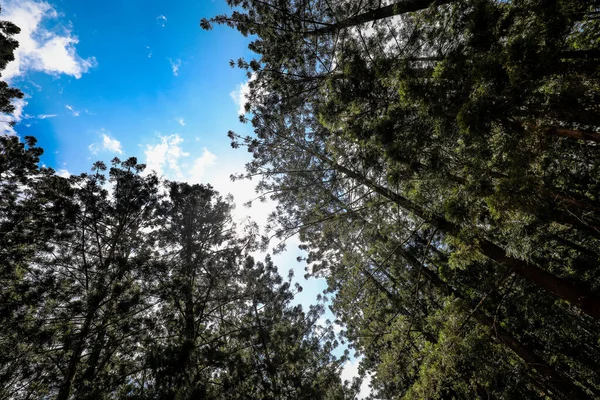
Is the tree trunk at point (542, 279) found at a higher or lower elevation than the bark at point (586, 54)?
lower

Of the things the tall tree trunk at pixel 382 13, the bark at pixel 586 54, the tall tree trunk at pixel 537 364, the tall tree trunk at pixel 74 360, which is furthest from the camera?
the tall tree trunk at pixel 74 360

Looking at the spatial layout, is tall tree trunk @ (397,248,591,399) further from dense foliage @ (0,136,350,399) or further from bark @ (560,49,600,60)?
dense foliage @ (0,136,350,399)

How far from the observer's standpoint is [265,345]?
8.96m

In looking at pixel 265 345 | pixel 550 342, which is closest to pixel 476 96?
pixel 265 345

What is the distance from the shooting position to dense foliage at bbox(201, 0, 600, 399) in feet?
9.98

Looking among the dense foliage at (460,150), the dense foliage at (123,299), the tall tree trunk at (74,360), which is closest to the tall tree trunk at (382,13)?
the dense foliage at (460,150)

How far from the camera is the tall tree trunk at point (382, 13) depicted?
4.89 meters

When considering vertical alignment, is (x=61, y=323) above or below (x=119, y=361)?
above

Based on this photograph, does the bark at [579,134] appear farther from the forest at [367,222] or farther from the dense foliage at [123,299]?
the dense foliage at [123,299]

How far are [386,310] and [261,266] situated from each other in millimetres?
5477

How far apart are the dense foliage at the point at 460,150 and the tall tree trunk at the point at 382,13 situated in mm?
34

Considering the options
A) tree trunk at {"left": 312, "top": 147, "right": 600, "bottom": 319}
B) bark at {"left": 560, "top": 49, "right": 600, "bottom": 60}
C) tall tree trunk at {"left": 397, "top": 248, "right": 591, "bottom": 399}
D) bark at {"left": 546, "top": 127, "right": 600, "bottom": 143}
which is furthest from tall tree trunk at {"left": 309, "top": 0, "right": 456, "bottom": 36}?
tall tree trunk at {"left": 397, "top": 248, "right": 591, "bottom": 399}

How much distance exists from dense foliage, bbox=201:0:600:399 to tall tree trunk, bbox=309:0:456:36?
0.11 feet

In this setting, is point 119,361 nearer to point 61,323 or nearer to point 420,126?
point 61,323
